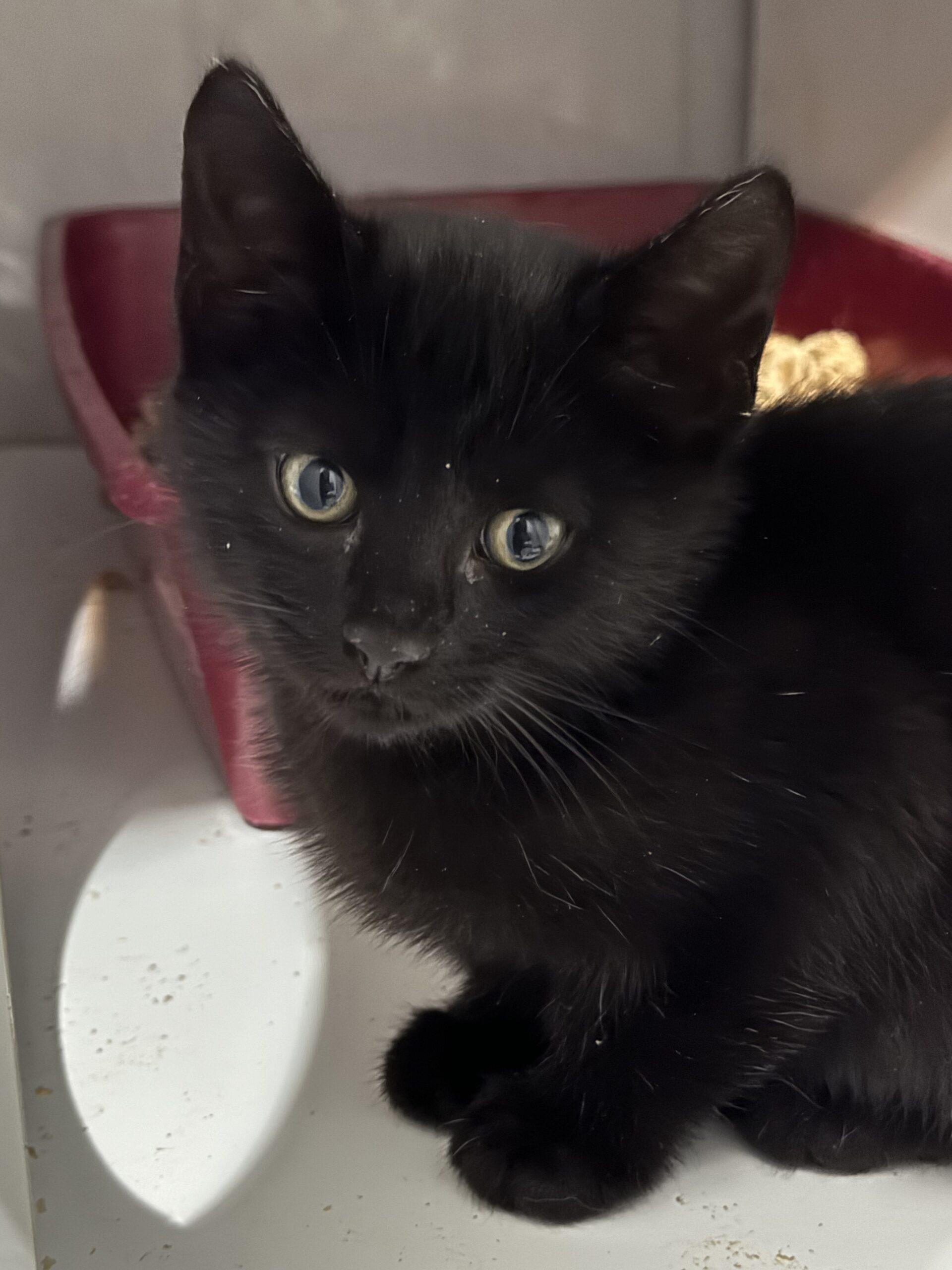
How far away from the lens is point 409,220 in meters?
0.68

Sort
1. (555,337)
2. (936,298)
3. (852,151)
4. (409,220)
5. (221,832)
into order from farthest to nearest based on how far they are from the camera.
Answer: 1. (852,151)
2. (936,298)
3. (221,832)
4. (409,220)
5. (555,337)

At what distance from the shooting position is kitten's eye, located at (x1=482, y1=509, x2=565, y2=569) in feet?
1.87

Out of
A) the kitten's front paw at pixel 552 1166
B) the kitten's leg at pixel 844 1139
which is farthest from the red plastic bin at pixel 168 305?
the kitten's leg at pixel 844 1139

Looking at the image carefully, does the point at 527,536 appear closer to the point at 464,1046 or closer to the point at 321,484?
the point at 321,484

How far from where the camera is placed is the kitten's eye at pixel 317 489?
22.6 inches

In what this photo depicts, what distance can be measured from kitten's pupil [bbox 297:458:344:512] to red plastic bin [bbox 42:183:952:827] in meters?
0.37

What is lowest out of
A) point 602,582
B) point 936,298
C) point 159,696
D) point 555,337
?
point 159,696

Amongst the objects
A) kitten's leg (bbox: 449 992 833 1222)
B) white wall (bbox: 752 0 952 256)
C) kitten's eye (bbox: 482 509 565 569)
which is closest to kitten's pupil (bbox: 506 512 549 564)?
kitten's eye (bbox: 482 509 565 569)

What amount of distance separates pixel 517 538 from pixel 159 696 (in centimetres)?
71

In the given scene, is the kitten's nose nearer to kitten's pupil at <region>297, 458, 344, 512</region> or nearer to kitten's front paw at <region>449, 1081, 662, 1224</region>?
kitten's pupil at <region>297, 458, 344, 512</region>

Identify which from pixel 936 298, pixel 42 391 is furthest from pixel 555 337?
pixel 42 391

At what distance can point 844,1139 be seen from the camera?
0.72 m

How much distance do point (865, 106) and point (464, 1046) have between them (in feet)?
3.90

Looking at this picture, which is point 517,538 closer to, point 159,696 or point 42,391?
point 159,696
